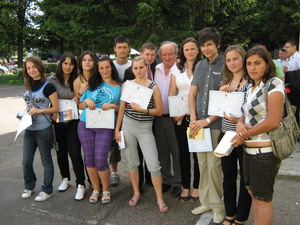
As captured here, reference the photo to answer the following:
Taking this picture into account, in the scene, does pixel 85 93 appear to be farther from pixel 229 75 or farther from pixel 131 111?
pixel 229 75

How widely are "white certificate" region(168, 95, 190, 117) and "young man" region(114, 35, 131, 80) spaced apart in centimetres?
107

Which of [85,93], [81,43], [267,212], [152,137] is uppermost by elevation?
[81,43]

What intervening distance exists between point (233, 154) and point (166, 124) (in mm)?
1046

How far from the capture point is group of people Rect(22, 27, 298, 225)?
2.46 meters

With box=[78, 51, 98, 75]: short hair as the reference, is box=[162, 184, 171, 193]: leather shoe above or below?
below

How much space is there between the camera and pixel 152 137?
3480 mm

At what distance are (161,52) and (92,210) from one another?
7.38ft

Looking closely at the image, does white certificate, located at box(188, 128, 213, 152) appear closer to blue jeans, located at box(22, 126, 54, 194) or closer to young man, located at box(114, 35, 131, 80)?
young man, located at box(114, 35, 131, 80)

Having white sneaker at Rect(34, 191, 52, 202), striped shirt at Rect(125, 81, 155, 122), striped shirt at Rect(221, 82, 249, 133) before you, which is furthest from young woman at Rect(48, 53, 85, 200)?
striped shirt at Rect(221, 82, 249, 133)

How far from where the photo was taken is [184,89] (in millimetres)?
3457

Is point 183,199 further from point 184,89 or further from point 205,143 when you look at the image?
point 184,89

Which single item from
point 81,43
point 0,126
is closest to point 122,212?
point 0,126

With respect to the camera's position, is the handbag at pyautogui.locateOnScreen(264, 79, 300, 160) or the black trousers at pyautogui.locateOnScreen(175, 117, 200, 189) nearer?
the handbag at pyautogui.locateOnScreen(264, 79, 300, 160)

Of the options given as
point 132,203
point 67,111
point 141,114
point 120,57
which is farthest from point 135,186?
point 120,57
